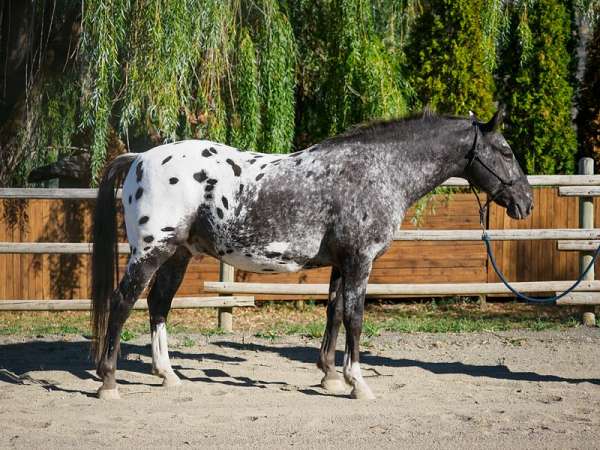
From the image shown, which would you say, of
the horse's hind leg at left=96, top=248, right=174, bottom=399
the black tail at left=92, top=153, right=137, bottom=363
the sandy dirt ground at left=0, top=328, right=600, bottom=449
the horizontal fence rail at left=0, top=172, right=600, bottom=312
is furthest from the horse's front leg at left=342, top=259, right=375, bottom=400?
the horizontal fence rail at left=0, top=172, right=600, bottom=312

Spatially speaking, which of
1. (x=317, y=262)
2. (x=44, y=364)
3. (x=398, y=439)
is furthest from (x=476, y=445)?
(x=44, y=364)

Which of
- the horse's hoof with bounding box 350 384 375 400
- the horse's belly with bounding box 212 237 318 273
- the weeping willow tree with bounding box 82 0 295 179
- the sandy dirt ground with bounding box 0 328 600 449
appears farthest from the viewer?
the weeping willow tree with bounding box 82 0 295 179

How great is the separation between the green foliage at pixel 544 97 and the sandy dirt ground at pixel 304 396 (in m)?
3.51

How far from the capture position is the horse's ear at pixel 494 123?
5.62 m

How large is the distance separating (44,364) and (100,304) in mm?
1268

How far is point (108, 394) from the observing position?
17.5ft

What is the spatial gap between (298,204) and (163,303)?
4.42ft

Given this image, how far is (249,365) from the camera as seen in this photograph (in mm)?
6520

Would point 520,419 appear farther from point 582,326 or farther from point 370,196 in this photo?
point 582,326

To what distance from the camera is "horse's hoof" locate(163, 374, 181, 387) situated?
18.7ft

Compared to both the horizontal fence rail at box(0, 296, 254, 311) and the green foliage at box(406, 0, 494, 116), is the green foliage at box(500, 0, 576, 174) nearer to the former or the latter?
the green foliage at box(406, 0, 494, 116)

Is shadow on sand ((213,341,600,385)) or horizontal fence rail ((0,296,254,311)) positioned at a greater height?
horizontal fence rail ((0,296,254,311))

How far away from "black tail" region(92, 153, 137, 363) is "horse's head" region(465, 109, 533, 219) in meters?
2.55

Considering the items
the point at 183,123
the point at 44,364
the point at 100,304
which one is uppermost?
the point at 183,123
